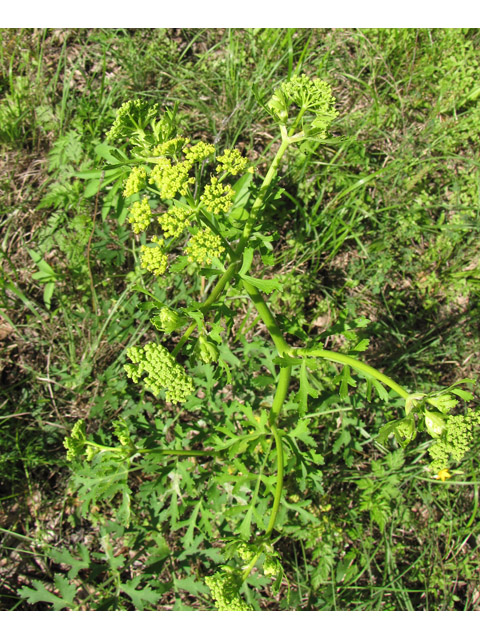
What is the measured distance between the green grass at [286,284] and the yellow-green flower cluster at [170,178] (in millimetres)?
1616

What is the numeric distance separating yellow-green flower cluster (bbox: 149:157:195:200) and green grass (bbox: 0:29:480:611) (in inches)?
63.6

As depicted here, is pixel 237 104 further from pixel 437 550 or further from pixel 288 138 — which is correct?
pixel 437 550

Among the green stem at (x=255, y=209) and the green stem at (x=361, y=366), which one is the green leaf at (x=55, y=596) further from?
the green stem at (x=255, y=209)

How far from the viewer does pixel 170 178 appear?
2.56 metres

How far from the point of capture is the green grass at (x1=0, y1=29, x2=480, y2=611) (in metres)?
4.31

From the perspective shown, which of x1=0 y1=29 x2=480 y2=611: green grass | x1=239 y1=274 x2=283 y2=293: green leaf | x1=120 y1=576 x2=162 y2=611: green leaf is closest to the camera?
x1=239 y1=274 x2=283 y2=293: green leaf

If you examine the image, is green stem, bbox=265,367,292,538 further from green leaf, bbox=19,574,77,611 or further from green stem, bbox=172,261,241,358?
green leaf, bbox=19,574,77,611

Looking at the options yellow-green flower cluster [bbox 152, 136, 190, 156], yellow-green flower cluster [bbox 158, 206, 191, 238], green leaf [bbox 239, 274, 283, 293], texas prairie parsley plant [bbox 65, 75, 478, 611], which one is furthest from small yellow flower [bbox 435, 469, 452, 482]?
yellow-green flower cluster [bbox 152, 136, 190, 156]

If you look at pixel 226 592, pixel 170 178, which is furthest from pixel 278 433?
pixel 170 178

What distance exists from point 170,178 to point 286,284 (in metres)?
2.32

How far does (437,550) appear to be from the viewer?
437cm

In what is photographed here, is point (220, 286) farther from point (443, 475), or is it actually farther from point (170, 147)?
point (443, 475)

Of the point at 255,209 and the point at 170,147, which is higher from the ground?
the point at 170,147

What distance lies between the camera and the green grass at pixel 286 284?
431 centimetres
